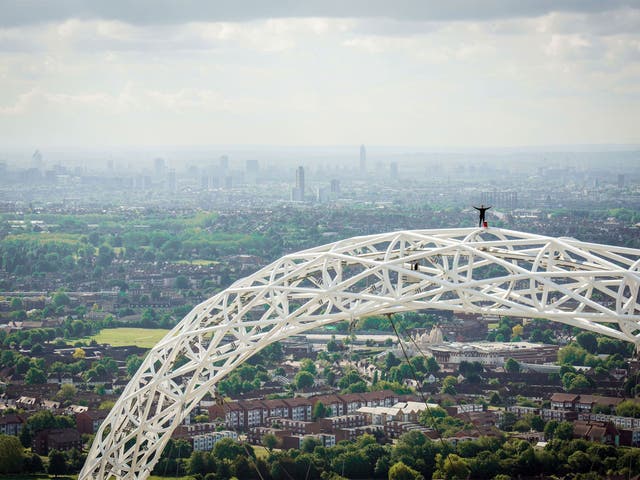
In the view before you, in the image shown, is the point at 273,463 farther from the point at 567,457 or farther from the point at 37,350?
the point at 37,350

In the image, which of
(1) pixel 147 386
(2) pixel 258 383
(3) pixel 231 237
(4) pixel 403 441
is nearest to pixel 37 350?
(2) pixel 258 383

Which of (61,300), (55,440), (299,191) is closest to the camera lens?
(55,440)

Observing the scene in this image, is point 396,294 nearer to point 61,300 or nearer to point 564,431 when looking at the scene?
point 564,431

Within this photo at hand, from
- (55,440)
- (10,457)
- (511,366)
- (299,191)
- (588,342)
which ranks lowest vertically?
(299,191)

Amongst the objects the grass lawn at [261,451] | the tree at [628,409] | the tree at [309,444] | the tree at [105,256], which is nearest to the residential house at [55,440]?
the grass lawn at [261,451]

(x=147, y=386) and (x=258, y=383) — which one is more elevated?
(x=147, y=386)

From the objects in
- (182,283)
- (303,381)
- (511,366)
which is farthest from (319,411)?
(182,283)
